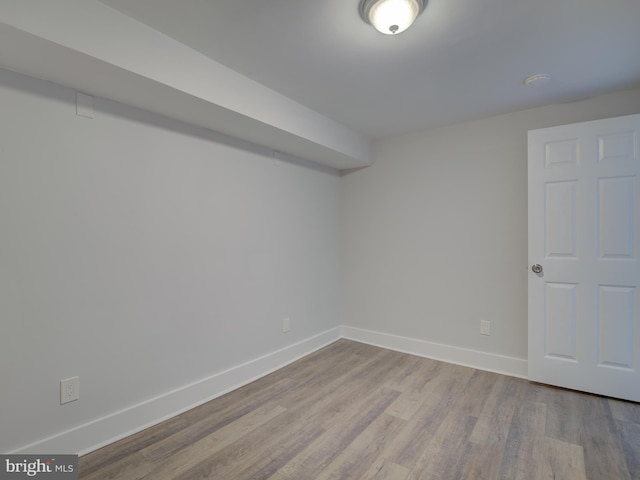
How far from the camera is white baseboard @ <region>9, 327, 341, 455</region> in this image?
5.61ft

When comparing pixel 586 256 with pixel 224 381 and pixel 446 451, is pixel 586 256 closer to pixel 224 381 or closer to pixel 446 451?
pixel 446 451

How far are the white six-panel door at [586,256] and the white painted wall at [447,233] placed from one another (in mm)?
184

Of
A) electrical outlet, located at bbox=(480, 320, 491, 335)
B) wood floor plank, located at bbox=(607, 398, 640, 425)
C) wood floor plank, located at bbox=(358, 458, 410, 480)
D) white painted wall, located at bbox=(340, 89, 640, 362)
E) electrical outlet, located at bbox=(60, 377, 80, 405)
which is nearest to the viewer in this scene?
wood floor plank, located at bbox=(358, 458, 410, 480)

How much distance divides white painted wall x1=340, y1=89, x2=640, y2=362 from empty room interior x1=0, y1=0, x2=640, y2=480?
0.02m

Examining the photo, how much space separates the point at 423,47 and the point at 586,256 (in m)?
2.00

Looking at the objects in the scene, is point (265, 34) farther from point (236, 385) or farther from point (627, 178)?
point (627, 178)

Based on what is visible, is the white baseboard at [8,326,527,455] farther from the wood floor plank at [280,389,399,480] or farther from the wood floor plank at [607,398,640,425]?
the wood floor plank at [280,389,399,480]

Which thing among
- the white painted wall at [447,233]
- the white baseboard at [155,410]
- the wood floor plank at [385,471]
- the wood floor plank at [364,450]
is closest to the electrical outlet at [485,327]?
the white painted wall at [447,233]

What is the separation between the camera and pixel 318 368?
2.92 metres

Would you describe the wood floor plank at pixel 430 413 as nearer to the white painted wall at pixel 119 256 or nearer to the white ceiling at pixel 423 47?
the white painted wall at pixel 119 256

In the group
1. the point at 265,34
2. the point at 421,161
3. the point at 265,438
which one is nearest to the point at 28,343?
the point at 265,438

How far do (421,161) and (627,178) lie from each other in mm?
1584

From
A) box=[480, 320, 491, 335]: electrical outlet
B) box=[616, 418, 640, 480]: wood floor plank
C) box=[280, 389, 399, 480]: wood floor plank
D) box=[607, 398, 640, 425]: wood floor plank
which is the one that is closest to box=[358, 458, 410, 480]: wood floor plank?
box=[280, 389, 399, 480]: wood floor plank

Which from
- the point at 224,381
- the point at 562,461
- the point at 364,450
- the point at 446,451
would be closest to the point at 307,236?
the point at 224,381
